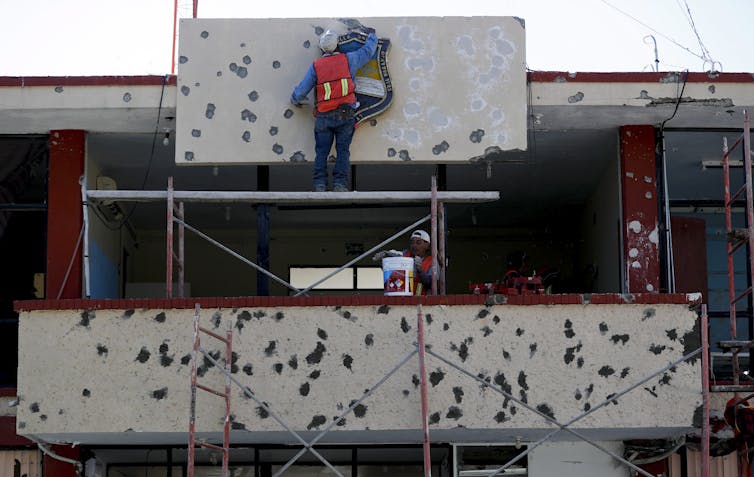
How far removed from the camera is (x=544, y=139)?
17094mm

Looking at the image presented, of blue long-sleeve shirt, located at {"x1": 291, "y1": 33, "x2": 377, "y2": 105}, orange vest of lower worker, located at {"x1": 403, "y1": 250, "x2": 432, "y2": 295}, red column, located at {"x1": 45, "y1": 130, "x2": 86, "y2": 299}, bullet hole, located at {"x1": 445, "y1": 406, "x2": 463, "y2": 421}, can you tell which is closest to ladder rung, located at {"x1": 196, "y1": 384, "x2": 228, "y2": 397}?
bullet hole, located at {"x1": 445, "y1": 406, "x2": 463, "y2": 421}

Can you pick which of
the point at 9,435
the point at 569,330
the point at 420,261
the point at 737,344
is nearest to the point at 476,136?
the point at 420,261

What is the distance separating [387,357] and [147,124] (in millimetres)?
4558

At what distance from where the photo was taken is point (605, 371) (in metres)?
13.9

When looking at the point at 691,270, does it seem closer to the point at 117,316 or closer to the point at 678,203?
the point at 678,203

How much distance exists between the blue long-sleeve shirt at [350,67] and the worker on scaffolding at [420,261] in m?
2.00

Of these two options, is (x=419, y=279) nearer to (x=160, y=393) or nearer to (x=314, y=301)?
(x=314, y=301)

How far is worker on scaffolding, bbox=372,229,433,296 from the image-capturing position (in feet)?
49.6

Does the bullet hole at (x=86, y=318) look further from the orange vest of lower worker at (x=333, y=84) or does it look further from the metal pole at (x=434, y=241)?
the metal pole at (x=434, y=241)

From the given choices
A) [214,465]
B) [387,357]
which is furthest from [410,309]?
[214,465]

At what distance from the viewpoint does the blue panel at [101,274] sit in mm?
17391

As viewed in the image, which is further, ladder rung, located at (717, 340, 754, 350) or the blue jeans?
the blue jeans

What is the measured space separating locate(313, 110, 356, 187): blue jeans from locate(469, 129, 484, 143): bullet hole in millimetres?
1378

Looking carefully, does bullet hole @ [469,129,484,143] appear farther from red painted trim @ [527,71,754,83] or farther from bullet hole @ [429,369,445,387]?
bullet hole @ [429,369,445,387]
